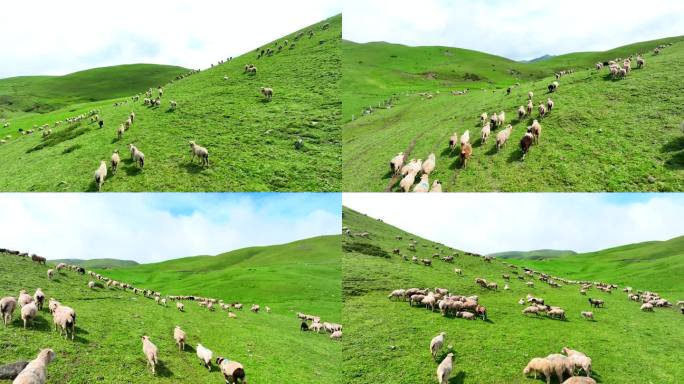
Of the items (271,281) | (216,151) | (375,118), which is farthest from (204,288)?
(375,118)

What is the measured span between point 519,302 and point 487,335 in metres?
9.91

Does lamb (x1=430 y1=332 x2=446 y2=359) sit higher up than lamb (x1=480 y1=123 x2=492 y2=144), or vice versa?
lamb (x1=480 y1=123 x2=492 y2=144)

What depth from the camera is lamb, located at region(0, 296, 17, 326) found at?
52.5 ft

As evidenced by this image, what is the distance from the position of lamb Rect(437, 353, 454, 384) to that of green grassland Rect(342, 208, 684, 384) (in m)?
0.48

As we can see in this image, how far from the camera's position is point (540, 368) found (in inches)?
583

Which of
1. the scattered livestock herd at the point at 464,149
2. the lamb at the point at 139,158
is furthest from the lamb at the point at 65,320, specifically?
the scattered livestock herd at the point at 464,149

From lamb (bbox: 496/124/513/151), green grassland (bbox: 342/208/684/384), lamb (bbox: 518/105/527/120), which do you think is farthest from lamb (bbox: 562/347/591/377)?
lamb (bbox: 518/105/527/120)

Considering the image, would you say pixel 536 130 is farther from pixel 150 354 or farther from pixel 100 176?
pixel 100 176

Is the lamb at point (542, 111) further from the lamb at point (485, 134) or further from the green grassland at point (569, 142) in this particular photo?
the lamb at point (485, 134)

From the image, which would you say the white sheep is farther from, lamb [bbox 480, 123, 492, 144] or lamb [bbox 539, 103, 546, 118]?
lamb [bbox 539, 103, 546, 118]

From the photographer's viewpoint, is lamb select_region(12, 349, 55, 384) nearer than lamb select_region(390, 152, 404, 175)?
Yes

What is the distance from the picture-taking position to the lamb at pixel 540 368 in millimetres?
14672

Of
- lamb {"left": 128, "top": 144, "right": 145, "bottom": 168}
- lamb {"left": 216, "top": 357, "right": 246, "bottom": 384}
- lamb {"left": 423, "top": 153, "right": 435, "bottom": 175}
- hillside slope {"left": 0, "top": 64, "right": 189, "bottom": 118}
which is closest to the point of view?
lamb {"left": 216, "top": 357, "right": 246, "bottom": 384}

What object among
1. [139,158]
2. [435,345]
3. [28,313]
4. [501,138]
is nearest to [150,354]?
[28,313]
